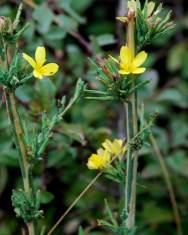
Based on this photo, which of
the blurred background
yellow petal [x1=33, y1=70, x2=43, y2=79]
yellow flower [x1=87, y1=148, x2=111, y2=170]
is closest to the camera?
yellow petal [x1=33, y1=70, x2=43, y2=79]

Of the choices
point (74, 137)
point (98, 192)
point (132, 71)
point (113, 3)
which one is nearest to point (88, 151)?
point (74, 137)

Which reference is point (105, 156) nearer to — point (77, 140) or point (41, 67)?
point (41, 67)

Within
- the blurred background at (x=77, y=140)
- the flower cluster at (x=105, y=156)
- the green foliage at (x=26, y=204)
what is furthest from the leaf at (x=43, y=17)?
the green foliage at (x=26, y=204)

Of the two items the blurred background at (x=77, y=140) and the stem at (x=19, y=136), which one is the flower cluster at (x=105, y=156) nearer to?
the stem at (x=19, y=136)

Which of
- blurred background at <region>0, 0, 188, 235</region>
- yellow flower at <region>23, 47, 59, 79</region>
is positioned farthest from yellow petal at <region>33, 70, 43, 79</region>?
blurred background at <region>0, 0, 188, 235</region>

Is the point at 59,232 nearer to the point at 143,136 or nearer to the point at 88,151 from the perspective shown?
the point at 88,151

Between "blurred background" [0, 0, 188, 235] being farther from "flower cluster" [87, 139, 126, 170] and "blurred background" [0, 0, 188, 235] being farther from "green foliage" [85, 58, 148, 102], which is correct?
"green foliage" [85, 58, 148, 102]
